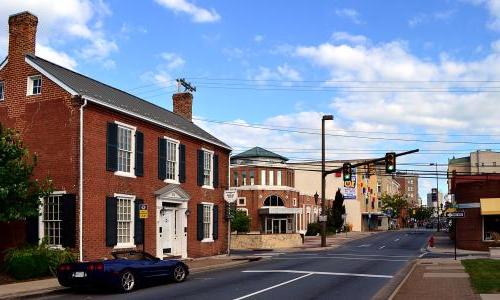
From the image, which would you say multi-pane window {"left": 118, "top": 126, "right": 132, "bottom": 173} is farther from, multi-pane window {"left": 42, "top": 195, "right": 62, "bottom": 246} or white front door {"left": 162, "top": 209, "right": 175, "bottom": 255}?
white front door {"left": 162, "top": 209, "right": 175, "bottom": 255}

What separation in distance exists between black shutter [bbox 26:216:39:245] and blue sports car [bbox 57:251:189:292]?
5.95m

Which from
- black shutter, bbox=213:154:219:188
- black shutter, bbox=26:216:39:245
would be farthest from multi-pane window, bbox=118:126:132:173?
black shutter, bbox=213:154:219:188

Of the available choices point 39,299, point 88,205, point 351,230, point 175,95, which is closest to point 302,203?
point 351,230

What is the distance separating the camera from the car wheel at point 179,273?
18.8 meters

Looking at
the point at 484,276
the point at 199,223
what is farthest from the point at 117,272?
the point at 199,223

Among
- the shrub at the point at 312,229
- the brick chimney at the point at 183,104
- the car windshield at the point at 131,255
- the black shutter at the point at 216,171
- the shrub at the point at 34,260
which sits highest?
the brick chimney at the point at 183,104

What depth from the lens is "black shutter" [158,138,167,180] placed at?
27.0 m

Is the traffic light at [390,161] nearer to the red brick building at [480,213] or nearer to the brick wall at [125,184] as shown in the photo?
the brick wall at [125,184]

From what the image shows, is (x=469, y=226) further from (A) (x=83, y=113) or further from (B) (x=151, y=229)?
(A) (x=83, y=113)

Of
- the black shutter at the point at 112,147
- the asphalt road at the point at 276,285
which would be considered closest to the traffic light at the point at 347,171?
the asphalt road at the point at 276,285

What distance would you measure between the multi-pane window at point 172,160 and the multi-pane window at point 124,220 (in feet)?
12.1

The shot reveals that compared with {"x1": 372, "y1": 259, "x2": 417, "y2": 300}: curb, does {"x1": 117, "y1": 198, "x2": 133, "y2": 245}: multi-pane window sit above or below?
above

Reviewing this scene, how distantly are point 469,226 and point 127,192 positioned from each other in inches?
1077

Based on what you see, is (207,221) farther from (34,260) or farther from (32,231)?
(34,260)
